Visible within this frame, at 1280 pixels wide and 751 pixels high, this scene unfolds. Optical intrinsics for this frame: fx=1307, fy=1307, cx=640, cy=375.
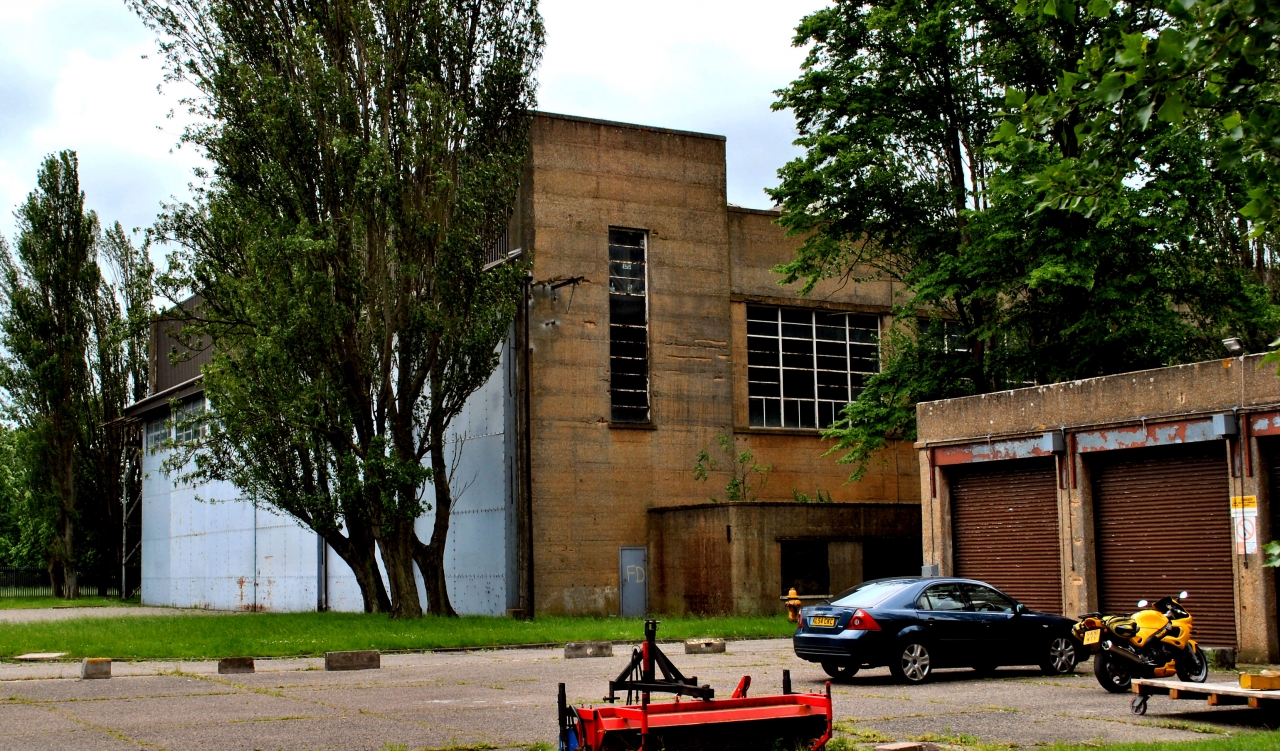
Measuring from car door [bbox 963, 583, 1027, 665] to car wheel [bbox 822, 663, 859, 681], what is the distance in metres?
1.79

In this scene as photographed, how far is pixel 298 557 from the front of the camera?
4478 cm

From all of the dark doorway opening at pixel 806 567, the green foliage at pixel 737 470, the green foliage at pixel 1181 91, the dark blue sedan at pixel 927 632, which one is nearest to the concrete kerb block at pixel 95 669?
the dark blue sedan at pixel 927 632

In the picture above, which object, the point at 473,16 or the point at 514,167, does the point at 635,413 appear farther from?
the point at 473,16

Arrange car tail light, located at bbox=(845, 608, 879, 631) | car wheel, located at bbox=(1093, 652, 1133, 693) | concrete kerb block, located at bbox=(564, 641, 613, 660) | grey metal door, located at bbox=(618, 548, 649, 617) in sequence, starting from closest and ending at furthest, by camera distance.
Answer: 1. car wheel, located at bbox=(1093, 652, 1133, 693)
2. car tail light, located at bbox=(845, 608, 879, 631)
3. concrete kerb block, located at bbox=(564, 641, 613, 660)
4. grey metal door, located at bbox=(618, 548, 649, 617)

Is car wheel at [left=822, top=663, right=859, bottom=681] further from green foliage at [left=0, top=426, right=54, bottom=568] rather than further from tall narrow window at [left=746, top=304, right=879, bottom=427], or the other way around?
green foliage at [left=0, top=426, right=54, bottom=568]

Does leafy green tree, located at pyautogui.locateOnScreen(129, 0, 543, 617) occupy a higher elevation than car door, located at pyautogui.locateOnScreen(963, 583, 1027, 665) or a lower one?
higher

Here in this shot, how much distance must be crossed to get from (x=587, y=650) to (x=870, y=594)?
6.38 m

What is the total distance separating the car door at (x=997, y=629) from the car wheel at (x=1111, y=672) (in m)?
2.29

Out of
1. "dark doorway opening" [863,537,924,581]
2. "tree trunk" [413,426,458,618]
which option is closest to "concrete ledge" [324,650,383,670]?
"tree trunk" [413,426,458,618]

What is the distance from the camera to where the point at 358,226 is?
2964 cm

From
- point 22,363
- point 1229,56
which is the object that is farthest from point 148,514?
point 1229,56

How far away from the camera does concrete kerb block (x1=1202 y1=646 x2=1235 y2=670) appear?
1852 centimetres

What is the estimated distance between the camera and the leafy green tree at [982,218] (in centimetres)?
2633

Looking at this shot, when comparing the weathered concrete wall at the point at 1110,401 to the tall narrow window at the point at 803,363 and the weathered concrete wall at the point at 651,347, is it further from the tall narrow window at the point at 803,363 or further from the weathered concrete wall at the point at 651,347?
the tall narrow window at the point at 803,363
